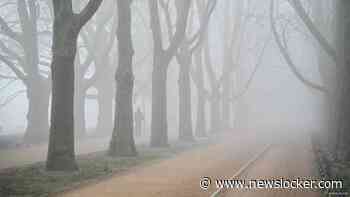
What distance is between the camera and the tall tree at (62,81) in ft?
58.9

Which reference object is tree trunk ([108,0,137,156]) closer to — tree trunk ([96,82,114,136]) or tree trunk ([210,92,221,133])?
tree trunk ([96,82,114,136])

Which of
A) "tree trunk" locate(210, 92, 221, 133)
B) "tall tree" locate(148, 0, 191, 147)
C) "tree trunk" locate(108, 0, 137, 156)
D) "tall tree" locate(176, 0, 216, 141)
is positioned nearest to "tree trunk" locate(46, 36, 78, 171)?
"tree trunk" locate(108, 0, 137, 156)

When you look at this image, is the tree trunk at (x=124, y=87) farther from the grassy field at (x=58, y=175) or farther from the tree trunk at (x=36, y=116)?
the tree trunk at (x=36, y=116)

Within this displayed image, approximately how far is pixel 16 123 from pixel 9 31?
38.0 m

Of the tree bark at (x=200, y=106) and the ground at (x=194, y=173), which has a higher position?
the tree bark at (x=200, y=106)

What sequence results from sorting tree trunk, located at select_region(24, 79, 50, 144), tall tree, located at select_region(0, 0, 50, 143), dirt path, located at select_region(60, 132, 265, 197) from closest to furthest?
dirt path, located at select_region(60, 132, 265, 197) < tall tree, located at select_region(0, 0, 50, 143) < tree trunk, located at select_region(24, 79, 50, 144)

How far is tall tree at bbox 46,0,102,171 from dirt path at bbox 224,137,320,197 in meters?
5.20

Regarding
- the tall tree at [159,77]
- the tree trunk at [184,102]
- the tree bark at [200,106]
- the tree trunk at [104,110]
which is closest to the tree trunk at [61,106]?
the tall tree at [159,77]

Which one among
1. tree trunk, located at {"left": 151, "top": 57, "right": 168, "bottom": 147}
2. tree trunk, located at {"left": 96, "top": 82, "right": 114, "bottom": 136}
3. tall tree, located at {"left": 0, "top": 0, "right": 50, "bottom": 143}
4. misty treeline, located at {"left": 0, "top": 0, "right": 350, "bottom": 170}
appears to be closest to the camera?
misty treeline, located at {"left": 0, "top": 0, "right": 350, "bottom": 170}

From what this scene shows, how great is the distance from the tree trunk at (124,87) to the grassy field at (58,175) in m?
0.81

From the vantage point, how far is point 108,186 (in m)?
15.6

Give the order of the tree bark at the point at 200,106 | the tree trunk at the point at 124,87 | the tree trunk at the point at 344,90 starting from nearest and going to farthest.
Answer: the tree trunk at the point at 344,90, the tree trunk at the point at 124,87, the tree bark at the point at 200,106

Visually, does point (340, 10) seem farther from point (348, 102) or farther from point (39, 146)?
point (39, 146)

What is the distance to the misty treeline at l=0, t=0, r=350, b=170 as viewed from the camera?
18094 millimetres
